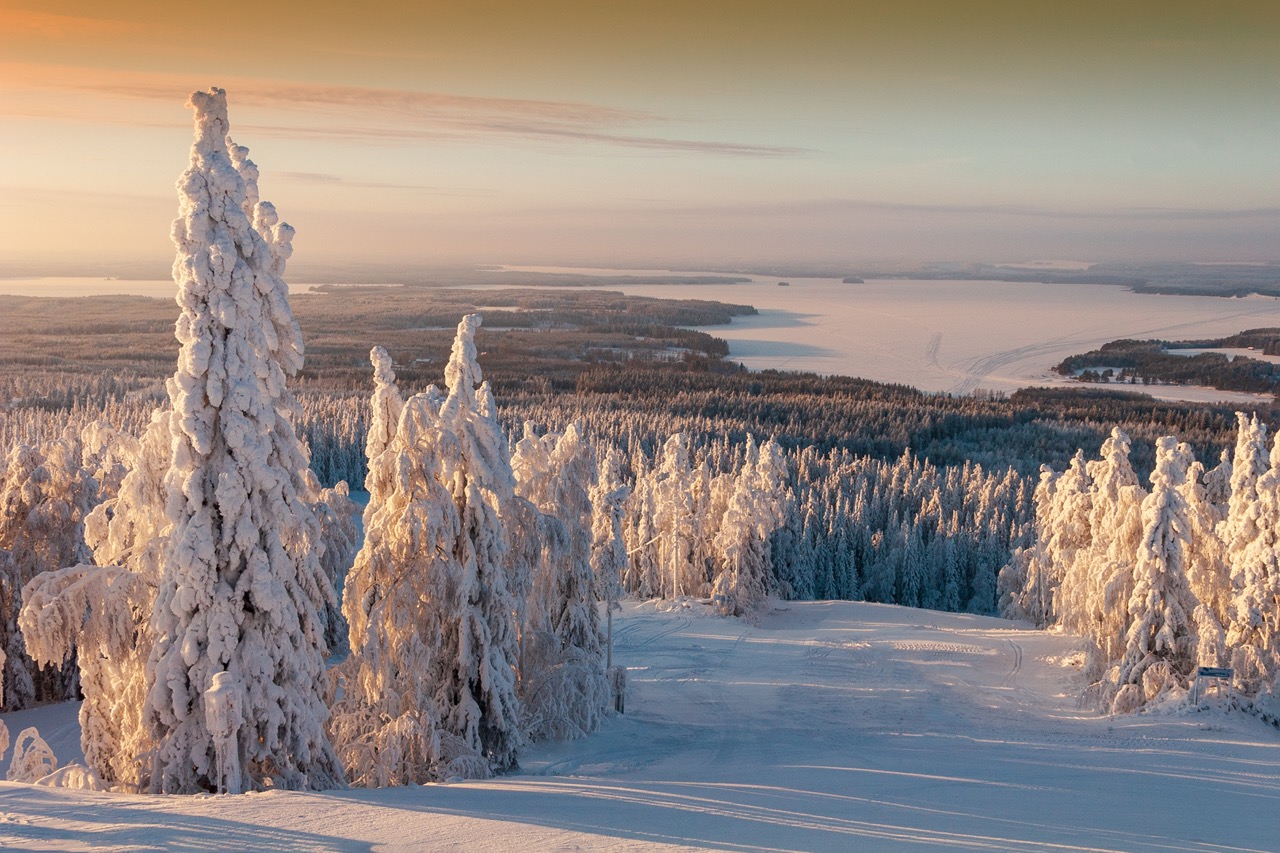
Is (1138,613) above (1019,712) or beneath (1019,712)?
above

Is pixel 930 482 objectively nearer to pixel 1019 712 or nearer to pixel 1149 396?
pixel 1019 712

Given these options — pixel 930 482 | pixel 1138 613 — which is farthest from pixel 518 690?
pixel 930 482

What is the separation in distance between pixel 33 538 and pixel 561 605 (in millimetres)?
16575

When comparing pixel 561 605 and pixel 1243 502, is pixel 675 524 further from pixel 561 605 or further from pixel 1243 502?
pixel 1243 502

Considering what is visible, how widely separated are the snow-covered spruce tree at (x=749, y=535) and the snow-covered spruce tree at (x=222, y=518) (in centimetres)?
3595

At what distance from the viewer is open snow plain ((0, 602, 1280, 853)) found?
12.2 meters

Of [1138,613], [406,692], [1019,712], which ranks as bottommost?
[1019,712]

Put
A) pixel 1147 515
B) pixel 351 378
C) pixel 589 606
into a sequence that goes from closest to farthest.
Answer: pixel 589 606 → pixel 1147 515 → pixel 351 378

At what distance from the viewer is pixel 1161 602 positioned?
1177 inches

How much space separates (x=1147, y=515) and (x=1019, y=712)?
7176 mm

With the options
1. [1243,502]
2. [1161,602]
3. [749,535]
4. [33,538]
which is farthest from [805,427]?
[33,538]

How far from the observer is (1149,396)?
162 metres

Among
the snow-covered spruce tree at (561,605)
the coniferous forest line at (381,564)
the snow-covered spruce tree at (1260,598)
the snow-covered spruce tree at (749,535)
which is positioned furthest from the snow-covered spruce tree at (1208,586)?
the snow-covered spruce tree at (749,535)

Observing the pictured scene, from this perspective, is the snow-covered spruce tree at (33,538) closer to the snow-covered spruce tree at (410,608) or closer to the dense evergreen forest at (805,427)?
the dense evergreen forest at (805,427)
